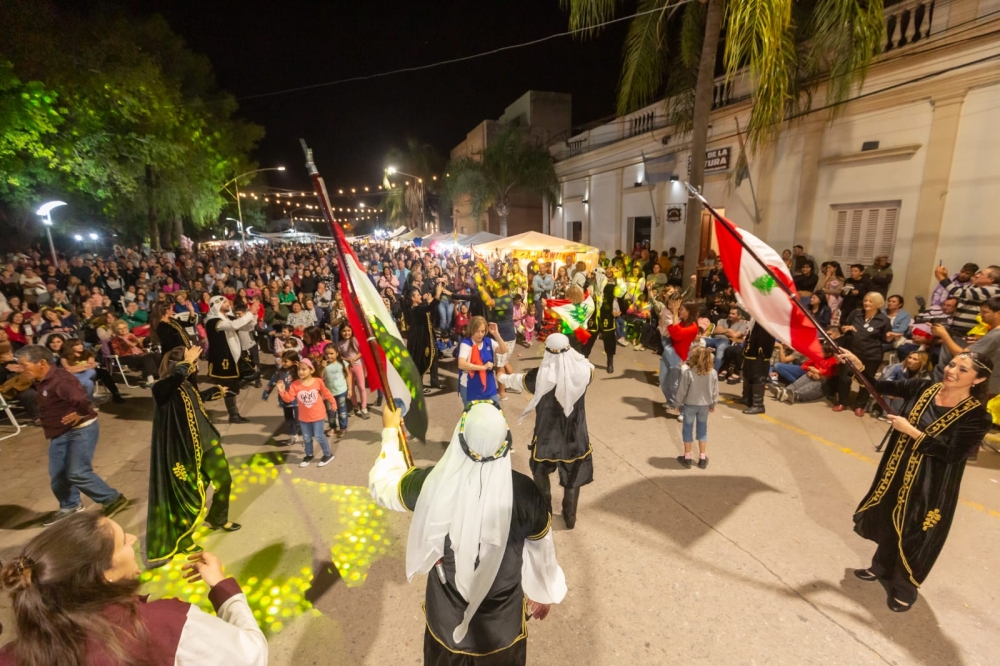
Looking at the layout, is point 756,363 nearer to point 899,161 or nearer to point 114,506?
point 899,161

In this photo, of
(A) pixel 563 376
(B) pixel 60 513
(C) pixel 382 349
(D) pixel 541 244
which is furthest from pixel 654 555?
(D) pixel 541 244

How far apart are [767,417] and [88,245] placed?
35.1m

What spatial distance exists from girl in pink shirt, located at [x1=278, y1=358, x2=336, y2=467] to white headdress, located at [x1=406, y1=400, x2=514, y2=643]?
12.6 ft

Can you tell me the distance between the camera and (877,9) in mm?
7688

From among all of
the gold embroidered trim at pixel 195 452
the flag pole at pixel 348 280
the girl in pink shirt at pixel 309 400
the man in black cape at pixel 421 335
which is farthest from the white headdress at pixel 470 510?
the man in black cape at pixel 421 335

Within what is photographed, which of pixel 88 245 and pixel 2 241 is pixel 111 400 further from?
pixel 88 245

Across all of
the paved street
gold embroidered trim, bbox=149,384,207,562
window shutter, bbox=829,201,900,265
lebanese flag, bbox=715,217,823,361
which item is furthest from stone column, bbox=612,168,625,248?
gold embroidered trim, bbox=149,384,207,562

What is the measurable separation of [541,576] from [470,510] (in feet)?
2.52

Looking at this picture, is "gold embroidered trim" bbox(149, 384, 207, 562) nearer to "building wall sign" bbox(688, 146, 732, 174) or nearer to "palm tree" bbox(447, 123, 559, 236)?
"building wall sign" bbox(688, 146, 732, 174)

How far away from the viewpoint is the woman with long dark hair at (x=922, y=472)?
122 inches

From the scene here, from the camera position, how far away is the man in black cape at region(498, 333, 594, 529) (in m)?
4.08

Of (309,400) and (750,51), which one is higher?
(750,51)

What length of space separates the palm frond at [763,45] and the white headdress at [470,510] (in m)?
8.70

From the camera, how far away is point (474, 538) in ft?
6.70
